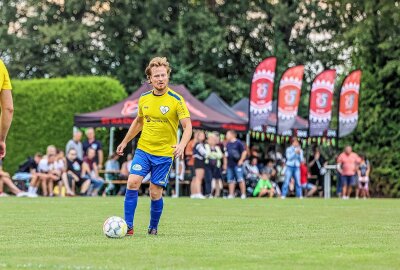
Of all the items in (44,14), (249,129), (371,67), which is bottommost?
(249,129)

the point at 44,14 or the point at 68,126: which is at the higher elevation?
the point at 44,14

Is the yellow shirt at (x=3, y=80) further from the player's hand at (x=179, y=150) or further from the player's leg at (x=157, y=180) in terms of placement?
the player's leg at (x=157, y=180)

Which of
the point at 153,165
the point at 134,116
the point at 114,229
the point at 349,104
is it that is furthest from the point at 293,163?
the point at 114,229

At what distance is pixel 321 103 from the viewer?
106 ft

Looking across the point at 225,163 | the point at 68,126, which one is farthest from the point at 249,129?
the point at 68,126

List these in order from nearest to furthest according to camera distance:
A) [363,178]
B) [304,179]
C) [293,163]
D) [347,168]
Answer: [293,163] < [347,168] < [304,179] < [363,178]

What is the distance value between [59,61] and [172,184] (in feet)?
61.2

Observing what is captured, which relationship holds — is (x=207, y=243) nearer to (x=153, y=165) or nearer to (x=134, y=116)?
(x=153, y=165)

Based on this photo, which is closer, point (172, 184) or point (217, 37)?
point (172, 184)

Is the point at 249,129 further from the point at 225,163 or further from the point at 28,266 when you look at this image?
the point at 28,266

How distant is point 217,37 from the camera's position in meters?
46.9

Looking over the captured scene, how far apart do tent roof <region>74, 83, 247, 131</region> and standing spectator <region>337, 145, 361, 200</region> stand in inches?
131

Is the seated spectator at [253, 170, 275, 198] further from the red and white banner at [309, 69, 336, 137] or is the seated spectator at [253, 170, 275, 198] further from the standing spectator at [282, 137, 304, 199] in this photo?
the red and white banner at [309, 69, 336, 137]

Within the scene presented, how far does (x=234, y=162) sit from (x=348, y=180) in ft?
15.6
